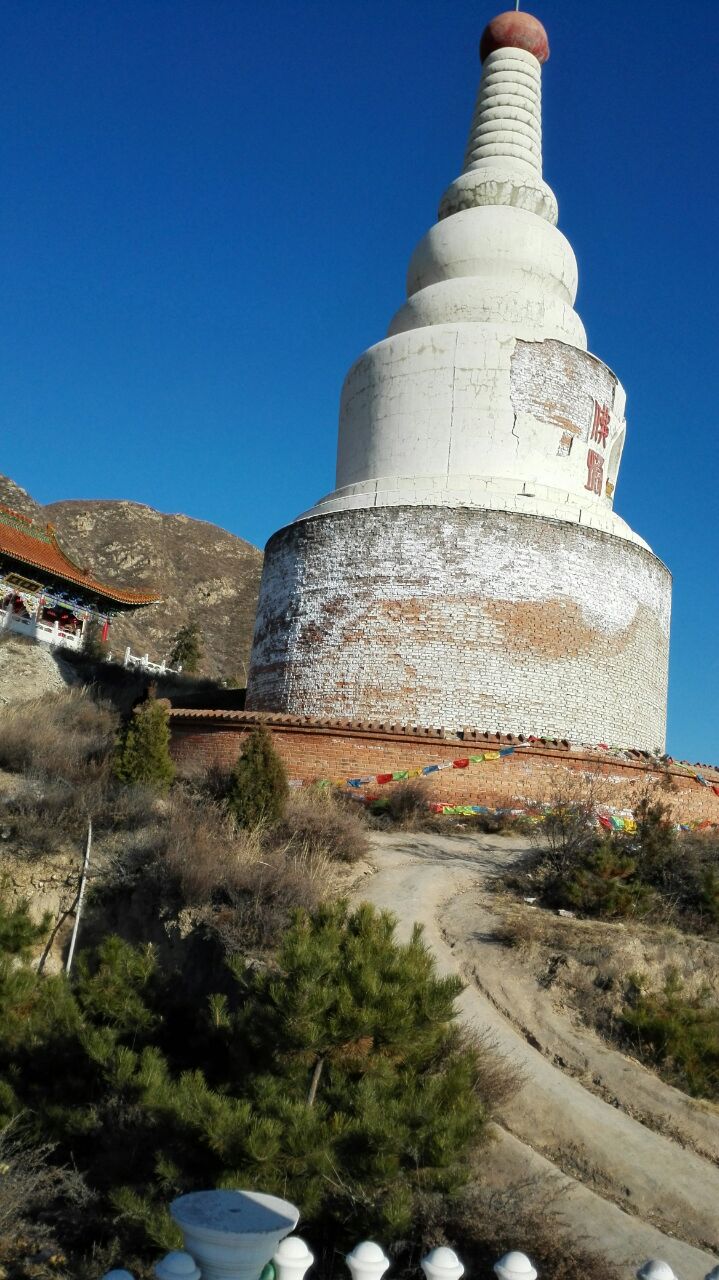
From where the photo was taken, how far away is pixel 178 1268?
3.44m

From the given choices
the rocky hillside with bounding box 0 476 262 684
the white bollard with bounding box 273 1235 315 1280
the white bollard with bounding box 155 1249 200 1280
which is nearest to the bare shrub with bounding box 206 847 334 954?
the white bollard with bounding box 273 1235 315 1280

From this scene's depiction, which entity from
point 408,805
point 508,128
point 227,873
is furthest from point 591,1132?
point 508,128

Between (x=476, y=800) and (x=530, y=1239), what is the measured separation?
8605 mm

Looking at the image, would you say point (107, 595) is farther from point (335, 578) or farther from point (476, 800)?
point (476, 800)

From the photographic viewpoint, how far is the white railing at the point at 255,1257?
3.56 metres

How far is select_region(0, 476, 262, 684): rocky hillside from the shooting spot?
55.1m

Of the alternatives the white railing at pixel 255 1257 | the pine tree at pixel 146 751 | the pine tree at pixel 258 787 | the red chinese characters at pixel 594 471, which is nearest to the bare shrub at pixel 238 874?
the pine tree at pixel 258 787

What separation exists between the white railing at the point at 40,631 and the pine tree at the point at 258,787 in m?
13.8

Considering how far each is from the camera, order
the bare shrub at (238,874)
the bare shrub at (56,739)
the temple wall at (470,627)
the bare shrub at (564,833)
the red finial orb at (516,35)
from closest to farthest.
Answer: the bare shrub at (238,874)
the bare shrub at (564,833)
the bare shrub at (56,739)
the temple wall at (470,627)
the red finial orb at (516,35)

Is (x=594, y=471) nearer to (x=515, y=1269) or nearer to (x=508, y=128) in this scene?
(x=508, y=128)

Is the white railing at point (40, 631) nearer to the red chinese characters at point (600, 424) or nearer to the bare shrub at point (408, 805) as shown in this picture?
the bare shrub at point (408, 805)

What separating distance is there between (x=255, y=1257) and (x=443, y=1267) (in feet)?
2.33

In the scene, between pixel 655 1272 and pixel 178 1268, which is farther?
pixel 655 1272

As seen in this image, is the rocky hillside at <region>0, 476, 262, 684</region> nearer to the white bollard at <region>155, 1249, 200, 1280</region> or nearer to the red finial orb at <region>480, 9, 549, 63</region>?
the red finial orb at <region>480, 9, 549, 63</region>
